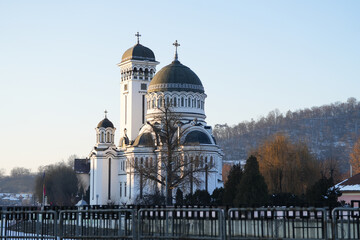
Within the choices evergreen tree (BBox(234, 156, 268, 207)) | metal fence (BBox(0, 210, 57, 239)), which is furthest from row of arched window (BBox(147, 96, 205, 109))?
metal fence (BBox(0, 210, 57, 239))

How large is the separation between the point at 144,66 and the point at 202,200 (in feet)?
130

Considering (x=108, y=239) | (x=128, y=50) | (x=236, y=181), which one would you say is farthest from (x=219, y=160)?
(x=108, y=239)

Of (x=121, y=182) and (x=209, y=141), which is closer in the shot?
(x=209, y=141)

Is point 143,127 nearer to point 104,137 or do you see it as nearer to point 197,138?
point 197,138

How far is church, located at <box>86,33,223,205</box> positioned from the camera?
7825cm

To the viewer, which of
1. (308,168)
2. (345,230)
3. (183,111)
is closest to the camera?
(345,230)

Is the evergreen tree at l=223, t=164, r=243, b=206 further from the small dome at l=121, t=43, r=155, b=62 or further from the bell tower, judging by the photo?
the small dome at l=121, t=43, r=155, b=62

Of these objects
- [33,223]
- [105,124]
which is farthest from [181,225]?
[105,124]

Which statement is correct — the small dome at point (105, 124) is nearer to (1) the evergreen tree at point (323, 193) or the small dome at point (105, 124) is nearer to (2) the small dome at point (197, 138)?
(2) the small dome at point (197, 138)

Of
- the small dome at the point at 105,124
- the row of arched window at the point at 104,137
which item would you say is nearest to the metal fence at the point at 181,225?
the row of arched window at the point at 104,137

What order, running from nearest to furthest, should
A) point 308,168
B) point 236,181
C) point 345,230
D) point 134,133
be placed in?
point 345,230
point 236,181
point 308,168
point 134,133

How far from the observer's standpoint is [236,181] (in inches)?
1806

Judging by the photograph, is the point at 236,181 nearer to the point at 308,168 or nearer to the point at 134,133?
the point at 308,168

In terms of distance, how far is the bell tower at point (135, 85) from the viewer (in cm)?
9369
